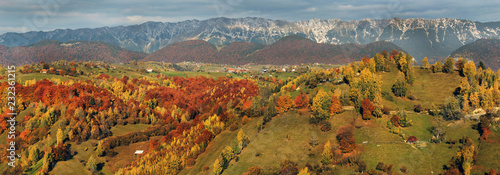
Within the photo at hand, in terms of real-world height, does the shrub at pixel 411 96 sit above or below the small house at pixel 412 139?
above

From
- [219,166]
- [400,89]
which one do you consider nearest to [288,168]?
[219,166]

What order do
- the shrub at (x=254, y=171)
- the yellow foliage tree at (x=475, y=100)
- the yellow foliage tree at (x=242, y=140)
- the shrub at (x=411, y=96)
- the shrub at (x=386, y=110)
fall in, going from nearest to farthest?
the shrub at (x=254, y=171) < the yellow foliage tree at (x=242, y=140) < the yellow foliage tree at (x=475, y=100) < the shrub at (x=386, y=110) < the shrub at (x=411, y=96)

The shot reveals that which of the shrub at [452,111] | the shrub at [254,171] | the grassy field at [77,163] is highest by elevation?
the shrub at [452,111]

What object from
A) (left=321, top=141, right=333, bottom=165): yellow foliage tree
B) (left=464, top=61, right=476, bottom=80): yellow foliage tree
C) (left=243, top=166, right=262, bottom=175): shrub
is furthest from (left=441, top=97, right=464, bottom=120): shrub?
(left=243, top=166, right=262, bottom=175): shrub

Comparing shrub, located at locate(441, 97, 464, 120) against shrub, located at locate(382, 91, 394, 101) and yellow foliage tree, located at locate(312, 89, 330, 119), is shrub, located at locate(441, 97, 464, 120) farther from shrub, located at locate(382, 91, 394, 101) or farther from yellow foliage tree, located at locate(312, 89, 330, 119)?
yellow foliage tree, located at locate(312, 89, 330, 119)

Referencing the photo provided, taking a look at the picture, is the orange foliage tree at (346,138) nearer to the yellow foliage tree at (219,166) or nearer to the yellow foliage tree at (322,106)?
the yellow foliage tree at (322,106)

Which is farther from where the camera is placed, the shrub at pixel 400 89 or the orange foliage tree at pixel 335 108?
the shrub at pixel 400 89

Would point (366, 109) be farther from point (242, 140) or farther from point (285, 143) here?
point (242, 140)

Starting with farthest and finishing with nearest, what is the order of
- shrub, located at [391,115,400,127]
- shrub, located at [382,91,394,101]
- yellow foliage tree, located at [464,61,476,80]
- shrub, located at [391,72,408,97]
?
yellow foliage tree, located at [464,61,476,80]
shrub, located at [391,72,408,97]
shrub, located at [382,91,394,101]
shrub, located at [391,115,400,127]

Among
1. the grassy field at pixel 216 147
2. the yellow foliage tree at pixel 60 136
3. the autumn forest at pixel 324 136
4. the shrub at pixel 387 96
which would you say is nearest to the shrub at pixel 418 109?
the autumn forest at pixel 324 136

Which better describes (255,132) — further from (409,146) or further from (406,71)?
(406,71)

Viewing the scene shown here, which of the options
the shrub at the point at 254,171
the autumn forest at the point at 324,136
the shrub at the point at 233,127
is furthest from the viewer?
the shrub at the point at 233,127

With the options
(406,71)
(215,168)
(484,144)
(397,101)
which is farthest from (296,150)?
(406,71)
